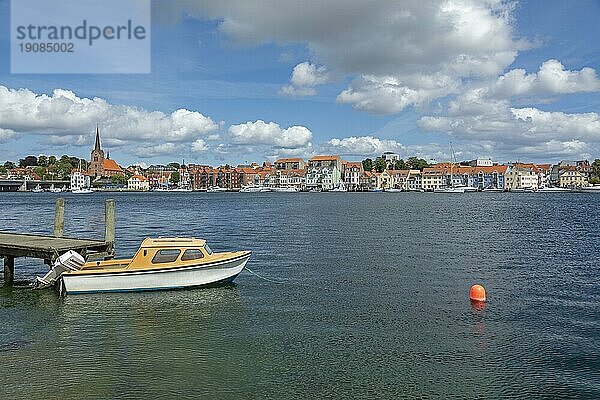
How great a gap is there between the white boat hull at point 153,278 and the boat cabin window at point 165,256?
1.57 ft

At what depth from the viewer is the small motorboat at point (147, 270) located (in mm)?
23742

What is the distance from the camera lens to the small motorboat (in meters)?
23.7

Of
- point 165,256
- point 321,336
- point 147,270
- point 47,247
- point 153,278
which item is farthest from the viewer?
point 47,247

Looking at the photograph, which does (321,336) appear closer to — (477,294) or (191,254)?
(477,294)

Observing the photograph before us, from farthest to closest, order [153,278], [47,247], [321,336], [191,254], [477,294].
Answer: [47,247]
[191,254]
[153,278]
[477,294]
[321,336]

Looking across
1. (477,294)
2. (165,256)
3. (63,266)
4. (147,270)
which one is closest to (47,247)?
(63,266)

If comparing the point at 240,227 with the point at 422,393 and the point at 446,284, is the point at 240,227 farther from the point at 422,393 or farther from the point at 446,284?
the point at 422,393

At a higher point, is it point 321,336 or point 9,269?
point 9,269

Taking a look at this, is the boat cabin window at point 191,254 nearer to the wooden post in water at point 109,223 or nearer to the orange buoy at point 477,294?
the wooden post in water at point 109,223

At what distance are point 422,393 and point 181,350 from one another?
763 cm

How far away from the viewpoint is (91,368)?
1564 cm

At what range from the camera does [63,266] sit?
80.7 feet

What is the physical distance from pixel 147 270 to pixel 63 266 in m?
3.88

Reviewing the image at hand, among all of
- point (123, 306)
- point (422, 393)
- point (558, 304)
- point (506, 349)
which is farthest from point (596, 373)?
point (123, 306)
